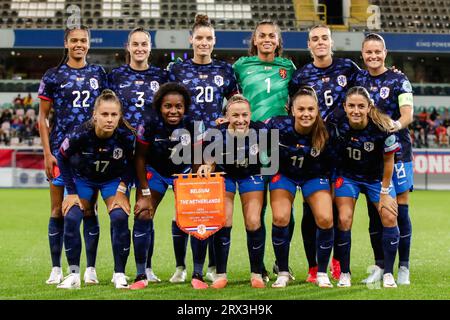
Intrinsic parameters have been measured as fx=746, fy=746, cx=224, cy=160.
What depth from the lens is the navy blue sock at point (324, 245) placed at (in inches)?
221

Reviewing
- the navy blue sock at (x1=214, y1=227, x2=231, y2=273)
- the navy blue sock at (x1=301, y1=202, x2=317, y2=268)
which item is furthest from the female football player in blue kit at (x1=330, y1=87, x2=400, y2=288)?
the navy blue sock at (x1=214, y1=227, x2=231, y2=273)

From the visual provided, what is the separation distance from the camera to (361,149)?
18.6ft

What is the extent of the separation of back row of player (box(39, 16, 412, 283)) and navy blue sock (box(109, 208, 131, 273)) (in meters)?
0.43

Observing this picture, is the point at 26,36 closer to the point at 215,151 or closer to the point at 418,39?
the point at 418,39

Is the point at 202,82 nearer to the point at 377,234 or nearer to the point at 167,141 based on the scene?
the point at 167,141

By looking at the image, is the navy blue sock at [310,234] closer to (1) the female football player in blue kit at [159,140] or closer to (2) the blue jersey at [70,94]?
(1) the female football player in blue kit at [159,140]

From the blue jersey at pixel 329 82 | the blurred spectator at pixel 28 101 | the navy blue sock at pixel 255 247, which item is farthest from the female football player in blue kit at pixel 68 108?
the blurred spectator at pixel 28 101

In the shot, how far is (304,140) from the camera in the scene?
5.63 meters

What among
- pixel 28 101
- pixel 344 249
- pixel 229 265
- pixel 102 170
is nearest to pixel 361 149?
pixel 344 249

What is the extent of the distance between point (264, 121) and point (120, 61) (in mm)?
22204

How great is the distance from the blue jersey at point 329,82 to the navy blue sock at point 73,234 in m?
2.00

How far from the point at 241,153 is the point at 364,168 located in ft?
3.13

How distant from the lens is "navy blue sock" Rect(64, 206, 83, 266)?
5.53m
